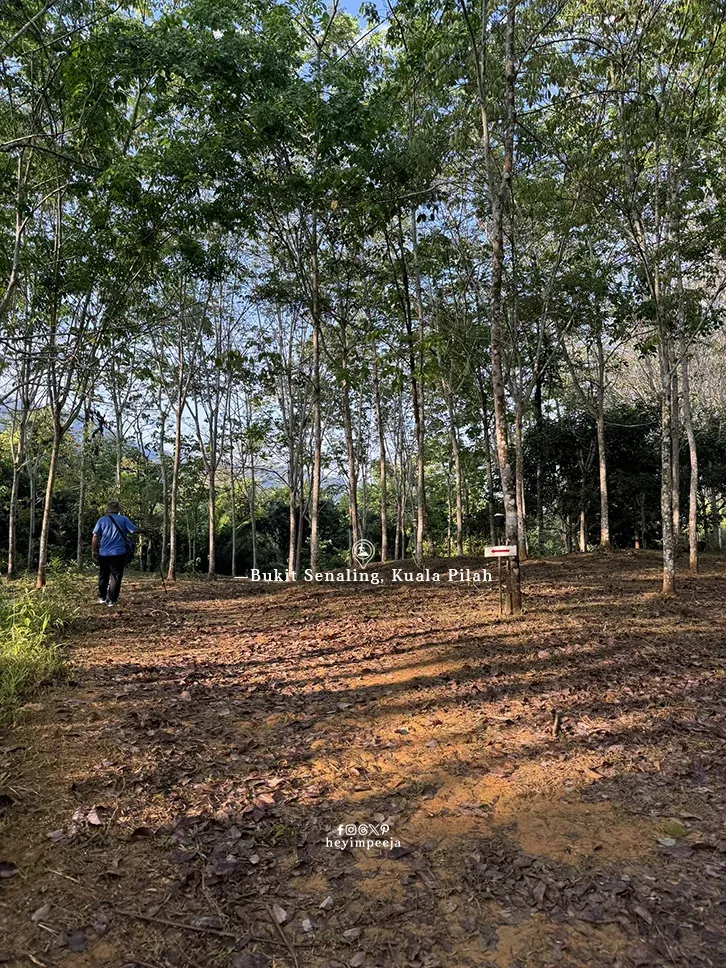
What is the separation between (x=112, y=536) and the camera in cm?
853

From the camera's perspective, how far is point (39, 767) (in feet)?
11.6

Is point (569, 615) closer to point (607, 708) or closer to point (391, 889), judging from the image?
point (607, 708)

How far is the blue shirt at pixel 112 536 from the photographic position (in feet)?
28.0

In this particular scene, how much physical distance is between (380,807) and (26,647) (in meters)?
3.90

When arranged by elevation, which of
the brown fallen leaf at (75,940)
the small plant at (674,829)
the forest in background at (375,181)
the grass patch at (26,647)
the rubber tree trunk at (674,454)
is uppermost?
the forest in background at (375,181)

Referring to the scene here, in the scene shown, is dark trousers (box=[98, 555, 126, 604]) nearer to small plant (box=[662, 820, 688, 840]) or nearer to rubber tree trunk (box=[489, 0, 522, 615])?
rubber tree trunk (box=[489, 0, 522, 615])

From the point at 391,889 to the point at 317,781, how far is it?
1070mm

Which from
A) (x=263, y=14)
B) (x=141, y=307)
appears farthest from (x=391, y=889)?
(x=141, y=307)

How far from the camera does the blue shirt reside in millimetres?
8531

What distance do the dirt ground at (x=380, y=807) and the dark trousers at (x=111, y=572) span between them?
2.61 meters

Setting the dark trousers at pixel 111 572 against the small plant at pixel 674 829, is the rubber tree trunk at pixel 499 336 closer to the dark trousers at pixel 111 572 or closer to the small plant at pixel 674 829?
the small plant at pixel 674 829

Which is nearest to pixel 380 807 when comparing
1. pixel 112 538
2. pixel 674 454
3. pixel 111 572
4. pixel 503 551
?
pixel 503 551

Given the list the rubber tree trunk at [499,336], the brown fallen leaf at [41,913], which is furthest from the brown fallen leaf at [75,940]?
the rubber tree trunk at [499,336]

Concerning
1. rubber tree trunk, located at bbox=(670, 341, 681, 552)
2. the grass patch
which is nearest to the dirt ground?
the grass patch
